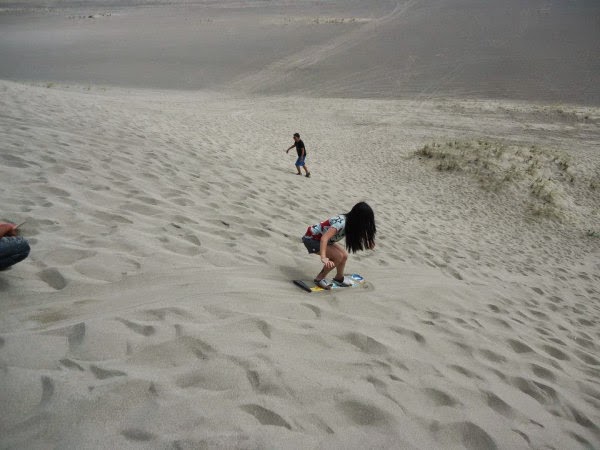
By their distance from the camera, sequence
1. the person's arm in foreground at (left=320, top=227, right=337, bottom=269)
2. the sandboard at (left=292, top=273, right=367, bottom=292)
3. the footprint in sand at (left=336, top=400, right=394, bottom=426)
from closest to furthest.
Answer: the footprint in sand at (left=336, top=400, right=394, bottom=426)
the person's arm in foreground at (left=320, top=227, right=337, bottom=269)
the sandboard at (left=292, top=273, right=367, bottom=292)

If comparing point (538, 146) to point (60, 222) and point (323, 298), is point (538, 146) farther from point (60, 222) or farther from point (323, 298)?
point (60, 222)

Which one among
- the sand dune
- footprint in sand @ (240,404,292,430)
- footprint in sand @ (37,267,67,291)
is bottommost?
footprint in sand @ (240,404,292,430)

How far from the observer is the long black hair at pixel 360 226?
12.3ft

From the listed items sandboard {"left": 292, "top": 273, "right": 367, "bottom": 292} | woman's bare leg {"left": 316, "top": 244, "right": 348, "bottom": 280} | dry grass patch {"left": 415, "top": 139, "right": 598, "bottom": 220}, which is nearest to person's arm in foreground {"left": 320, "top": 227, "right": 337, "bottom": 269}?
woman's bare leg {"left": 316, "top": 244, "right": 348, "bottom": 280}

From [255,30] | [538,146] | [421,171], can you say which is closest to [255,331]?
[421,171]

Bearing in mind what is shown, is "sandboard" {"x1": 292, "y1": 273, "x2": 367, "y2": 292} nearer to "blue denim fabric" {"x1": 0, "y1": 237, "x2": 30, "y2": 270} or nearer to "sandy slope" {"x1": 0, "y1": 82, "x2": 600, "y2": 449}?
"sandy slope" {"x1": 0, "y1": 82, "x2": 600, "y2": 449}

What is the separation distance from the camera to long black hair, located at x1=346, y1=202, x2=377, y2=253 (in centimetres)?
375

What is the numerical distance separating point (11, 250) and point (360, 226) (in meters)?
2.66

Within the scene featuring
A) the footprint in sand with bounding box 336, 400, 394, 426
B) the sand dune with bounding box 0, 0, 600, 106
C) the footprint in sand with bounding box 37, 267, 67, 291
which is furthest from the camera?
the sand dune with bounding box 0, 0, 600, 106

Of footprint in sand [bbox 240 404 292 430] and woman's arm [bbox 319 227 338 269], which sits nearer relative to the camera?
footprint in sand [bbox 240 404 292 430]

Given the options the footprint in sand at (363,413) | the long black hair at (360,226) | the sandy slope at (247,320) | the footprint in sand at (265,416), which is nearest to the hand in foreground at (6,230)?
the sandy slope at (247,320)

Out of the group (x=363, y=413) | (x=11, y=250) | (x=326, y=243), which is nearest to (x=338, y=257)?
(x=326, y=243)

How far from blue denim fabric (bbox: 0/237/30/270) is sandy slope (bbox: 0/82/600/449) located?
0.25 metres

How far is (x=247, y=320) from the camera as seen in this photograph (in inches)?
114
